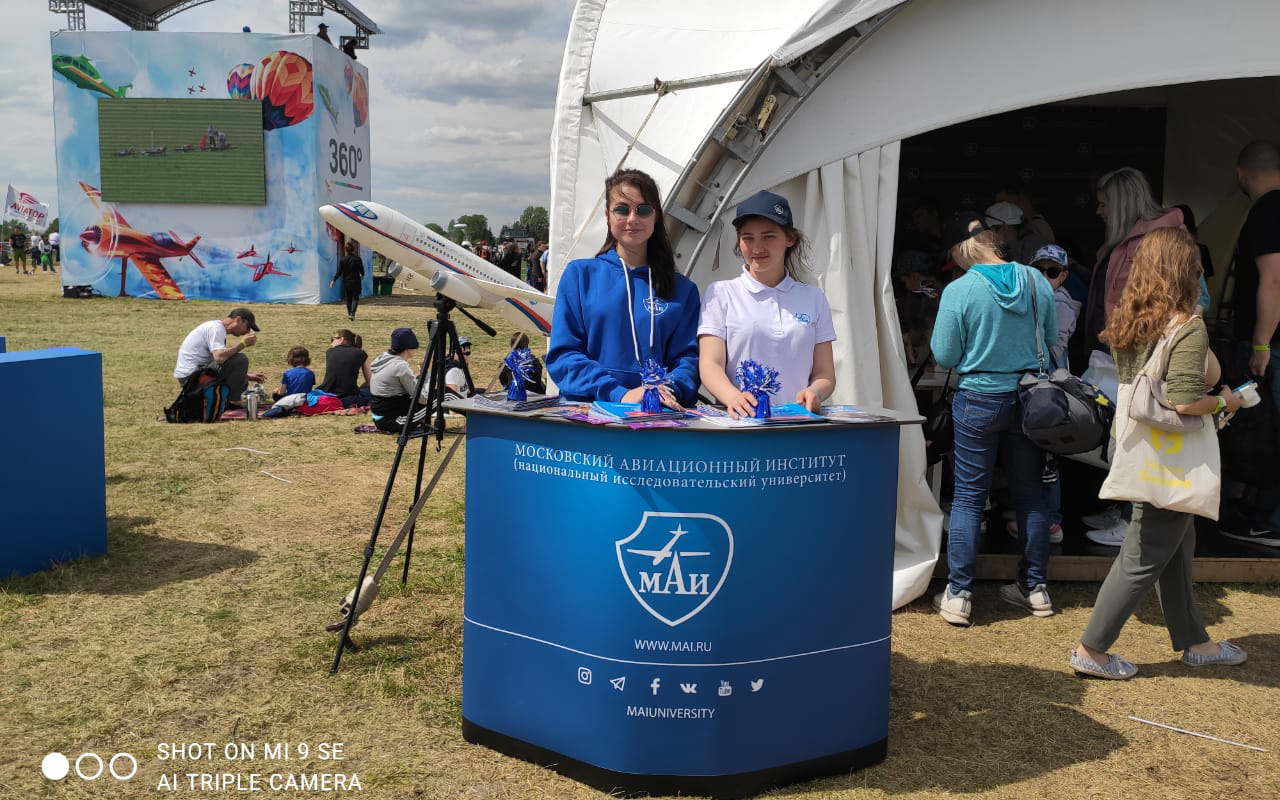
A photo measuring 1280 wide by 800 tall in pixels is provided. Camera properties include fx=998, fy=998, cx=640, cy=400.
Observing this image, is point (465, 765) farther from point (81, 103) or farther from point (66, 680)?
point (81, 103)

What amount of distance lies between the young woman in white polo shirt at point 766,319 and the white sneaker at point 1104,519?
3001mm

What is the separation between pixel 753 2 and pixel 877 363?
79.8 inches

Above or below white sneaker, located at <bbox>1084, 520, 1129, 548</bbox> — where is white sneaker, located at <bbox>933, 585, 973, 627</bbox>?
below

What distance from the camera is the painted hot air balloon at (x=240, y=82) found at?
25797 millimetres

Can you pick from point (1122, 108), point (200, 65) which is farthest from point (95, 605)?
point (200, 65)

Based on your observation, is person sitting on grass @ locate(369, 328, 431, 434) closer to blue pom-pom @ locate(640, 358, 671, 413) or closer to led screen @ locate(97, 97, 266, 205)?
blue pom-pom @ locate(640, 358, 671, 413)

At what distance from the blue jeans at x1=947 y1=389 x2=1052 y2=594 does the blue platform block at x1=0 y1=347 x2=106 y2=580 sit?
14.8 feet

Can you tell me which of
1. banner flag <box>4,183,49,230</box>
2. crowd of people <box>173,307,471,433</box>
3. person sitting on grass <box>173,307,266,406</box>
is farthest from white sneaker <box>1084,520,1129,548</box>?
banner flag <box>4,183,49,230</box>

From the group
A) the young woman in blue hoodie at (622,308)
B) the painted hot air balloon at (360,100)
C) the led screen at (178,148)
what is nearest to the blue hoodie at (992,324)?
the young woman in blue hoodie at (622,308)

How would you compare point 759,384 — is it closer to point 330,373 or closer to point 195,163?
point 330,373

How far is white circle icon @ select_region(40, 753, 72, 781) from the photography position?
3295mm

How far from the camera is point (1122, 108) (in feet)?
27.2

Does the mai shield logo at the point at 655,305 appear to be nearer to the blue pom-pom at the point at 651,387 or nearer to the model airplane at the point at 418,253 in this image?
the blue pom-pom at the point at 651,387

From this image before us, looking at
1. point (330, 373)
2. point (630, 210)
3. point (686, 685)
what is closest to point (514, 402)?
point (630, 210)
